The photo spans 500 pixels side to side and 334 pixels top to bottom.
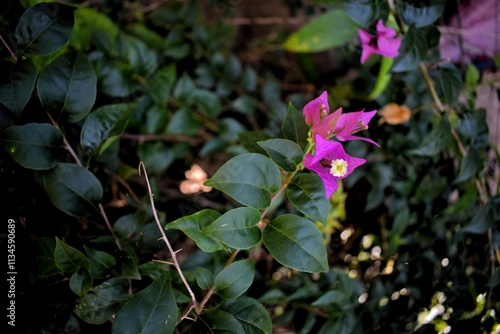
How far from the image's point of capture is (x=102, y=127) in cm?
67

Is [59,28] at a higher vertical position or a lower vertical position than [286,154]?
higher

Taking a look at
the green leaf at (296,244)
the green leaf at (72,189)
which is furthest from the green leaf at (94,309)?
the green leaf at (296,244)

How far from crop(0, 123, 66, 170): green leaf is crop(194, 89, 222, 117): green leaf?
1.87 feet

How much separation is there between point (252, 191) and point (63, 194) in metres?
0.30

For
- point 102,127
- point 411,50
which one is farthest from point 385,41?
point 102,127

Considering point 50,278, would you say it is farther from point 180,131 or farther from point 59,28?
point 180,131

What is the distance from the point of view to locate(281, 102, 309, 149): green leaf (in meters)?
0.57

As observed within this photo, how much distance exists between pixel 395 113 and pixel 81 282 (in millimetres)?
783

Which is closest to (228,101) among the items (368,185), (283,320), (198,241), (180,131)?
(180,131)

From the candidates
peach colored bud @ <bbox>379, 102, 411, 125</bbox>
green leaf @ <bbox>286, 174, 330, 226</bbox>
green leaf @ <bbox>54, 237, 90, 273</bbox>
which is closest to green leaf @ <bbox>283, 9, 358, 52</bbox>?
peach colored bud @ <bbox>379, 102, 411, 125</bbox>

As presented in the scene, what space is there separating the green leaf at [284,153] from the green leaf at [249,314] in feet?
0.65

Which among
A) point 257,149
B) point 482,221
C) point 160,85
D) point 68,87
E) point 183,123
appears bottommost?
point 482,221

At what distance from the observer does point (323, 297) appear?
78 centimetres

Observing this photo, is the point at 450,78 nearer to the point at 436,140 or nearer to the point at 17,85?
the point at 436,140
